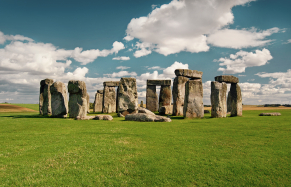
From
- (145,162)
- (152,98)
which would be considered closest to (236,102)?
(152,98)

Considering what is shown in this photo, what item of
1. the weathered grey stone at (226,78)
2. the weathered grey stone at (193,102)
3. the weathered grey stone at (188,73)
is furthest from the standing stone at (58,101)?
the weathered grey stone at (226,78)

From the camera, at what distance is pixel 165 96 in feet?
79.8

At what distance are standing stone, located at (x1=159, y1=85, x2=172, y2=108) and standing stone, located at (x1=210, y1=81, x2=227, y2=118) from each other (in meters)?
8.61

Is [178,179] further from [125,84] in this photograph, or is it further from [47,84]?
[47,84]

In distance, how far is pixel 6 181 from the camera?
12.6ft

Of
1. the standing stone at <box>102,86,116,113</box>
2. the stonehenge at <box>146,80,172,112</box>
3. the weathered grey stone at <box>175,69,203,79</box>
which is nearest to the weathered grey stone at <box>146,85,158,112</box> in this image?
the stonehenge at <box>146,80,172,112</box>

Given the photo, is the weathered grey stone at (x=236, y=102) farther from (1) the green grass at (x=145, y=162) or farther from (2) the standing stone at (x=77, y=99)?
(2) the standing stone at (x=77, y=99)

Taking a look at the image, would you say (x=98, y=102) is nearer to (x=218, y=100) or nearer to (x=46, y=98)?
(x=46, y=98)

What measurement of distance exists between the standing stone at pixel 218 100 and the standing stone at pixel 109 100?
1264cm

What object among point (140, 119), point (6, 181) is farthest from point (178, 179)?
point (140, 119)

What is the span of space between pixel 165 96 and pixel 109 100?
698cm

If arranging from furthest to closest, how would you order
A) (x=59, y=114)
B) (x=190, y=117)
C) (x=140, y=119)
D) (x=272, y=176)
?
(x=59, y=114) < (x=190, y=117) < (x=140, y=119) < (x=272, y=176)

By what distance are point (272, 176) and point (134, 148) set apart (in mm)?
3498

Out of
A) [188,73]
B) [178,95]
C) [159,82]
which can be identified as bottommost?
[178,95]
